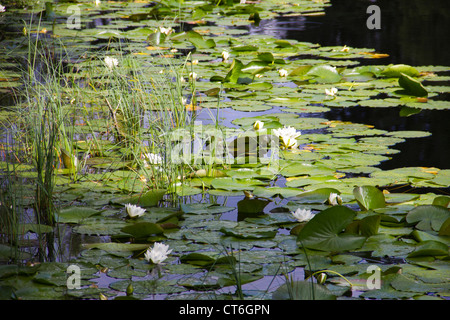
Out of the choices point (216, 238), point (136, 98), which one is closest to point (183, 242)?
point (216, 238)

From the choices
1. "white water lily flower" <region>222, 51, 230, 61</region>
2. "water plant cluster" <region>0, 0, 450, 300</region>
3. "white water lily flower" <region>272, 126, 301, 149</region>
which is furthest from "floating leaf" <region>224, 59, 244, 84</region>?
"white water lily flower" <region>272, 126, 301, 149</region>

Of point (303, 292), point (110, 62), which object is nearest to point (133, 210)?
point (303, 292)

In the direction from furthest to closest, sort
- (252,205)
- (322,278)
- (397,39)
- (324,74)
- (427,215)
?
(397,39)
(324,74)
(252,205)
(427,215)
(322,278)

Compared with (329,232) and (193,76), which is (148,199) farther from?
(193,76)

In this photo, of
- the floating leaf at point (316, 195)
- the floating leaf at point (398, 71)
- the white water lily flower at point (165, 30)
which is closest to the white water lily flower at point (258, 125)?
the floating leaf at point (316, 195)

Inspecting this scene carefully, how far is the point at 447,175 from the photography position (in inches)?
115

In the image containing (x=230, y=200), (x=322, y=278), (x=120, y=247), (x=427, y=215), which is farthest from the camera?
(x=230, y=200)

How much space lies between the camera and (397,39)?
6637 millimetres

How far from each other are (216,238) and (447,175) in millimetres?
1356

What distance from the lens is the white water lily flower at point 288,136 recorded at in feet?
11.0

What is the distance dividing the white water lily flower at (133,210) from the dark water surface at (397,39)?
4.53 ft

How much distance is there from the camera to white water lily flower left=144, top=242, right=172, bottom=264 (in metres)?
2.08

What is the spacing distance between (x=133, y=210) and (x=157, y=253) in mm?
449
